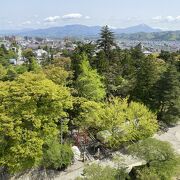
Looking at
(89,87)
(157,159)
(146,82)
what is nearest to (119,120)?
(157,159)

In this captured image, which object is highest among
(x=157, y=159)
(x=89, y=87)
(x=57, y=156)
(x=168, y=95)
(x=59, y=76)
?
(x=59, y=76)

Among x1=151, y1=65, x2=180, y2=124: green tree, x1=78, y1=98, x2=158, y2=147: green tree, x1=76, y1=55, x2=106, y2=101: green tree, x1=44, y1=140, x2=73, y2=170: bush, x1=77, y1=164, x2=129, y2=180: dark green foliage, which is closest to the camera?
x1=77, y1=164, x2=129, y2=180: dark green foliage

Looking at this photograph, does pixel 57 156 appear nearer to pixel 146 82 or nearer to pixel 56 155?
pixel 56 155

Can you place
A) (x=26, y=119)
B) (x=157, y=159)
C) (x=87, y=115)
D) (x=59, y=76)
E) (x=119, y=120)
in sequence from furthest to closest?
(x=59, y=76) → (x=87, y=115) → (x=119, y=120) → (x=157, y=159) → (x=26, y=119)

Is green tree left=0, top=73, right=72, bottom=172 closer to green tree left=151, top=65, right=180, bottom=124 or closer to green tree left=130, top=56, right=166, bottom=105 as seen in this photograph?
green tree left=130, top=56, right=166, bottom=105

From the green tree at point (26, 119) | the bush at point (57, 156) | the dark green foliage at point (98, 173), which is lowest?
the bush at point (57, 156)

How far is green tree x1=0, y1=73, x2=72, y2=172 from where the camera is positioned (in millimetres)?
20312

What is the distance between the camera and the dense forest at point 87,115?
67.6 feet

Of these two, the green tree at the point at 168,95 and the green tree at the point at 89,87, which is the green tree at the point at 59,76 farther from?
the green tree at the point at 168,95

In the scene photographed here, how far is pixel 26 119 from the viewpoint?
68.3ft

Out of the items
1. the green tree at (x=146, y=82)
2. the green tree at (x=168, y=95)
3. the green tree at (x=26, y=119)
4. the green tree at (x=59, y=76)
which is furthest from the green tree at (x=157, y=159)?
the green tree at (x=59, y=76)

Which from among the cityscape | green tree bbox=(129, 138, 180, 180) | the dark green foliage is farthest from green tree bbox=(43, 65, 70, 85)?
the dark green foliage

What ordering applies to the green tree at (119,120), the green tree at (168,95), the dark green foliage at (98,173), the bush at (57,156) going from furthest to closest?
the green tree at (168,95)
the green tree at (119,120)
the bush at (57,156)
the dark green foliage at (98,173)

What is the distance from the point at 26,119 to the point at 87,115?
6469 millimetres
